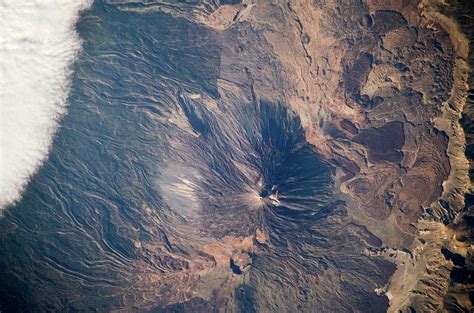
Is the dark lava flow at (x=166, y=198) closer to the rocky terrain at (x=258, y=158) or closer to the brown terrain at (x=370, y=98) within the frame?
the rocky terrain at (x=258, y=158)

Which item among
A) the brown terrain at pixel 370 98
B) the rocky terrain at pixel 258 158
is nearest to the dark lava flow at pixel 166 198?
the rocky terrain at pixel 258 158

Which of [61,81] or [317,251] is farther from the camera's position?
[317,251]

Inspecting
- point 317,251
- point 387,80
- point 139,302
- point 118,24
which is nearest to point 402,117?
point 387,80

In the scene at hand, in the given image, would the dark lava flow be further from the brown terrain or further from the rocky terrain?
the brown terrain

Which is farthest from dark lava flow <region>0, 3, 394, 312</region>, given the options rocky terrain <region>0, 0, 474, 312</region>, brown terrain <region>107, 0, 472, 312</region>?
brown terrain <region>107, 0, 472, 312</region>

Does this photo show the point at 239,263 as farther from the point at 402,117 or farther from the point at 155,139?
the point at 402,117

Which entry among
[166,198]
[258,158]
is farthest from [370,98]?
[166,198]
